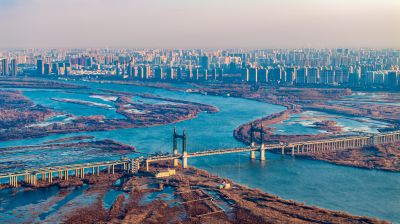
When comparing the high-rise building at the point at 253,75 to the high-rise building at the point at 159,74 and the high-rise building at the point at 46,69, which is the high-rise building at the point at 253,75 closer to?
the high-rise building at the point at 159,74

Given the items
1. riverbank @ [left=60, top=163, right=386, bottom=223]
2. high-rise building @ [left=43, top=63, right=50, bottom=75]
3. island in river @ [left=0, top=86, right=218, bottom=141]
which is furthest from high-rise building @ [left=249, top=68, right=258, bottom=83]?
riverbank @ [left=60, top=163, right=386, bottom=223]

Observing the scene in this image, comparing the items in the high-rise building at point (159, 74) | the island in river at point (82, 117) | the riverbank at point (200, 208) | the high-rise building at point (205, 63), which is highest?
the high-rise building at point (205, 63)

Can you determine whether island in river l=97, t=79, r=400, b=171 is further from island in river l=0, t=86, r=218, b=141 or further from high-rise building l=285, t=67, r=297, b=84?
island in river l=0, t=86, r=218, b=141

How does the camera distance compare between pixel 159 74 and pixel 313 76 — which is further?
pixel 159 74

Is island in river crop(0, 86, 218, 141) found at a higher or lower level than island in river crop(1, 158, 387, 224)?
higher

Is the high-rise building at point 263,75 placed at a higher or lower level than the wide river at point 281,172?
higher

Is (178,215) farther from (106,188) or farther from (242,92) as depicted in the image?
(242,92)

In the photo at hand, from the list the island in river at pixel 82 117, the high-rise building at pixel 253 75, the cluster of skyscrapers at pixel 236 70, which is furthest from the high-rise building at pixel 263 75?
the island in river at pixel 82 117

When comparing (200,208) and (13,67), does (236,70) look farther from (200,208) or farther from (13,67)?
(200,208)

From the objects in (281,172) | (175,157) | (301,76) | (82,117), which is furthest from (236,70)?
(281,172)
